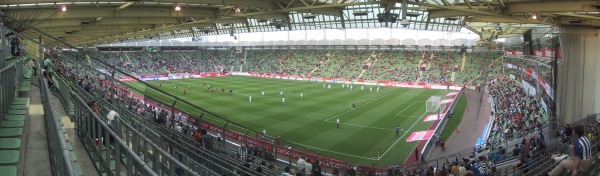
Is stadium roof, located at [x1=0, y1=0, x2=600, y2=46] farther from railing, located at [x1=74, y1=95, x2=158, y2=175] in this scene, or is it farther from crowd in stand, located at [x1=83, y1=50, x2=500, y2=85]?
crowd in stand, located at [x1=83, y1=50, x2=500, y2=85]

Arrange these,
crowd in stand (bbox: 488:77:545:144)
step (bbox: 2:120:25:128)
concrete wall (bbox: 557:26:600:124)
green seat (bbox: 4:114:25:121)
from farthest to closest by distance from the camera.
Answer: crowd in stand (bbox: 488:77:545:144), concrete wall (bbox: 557:26:600:124), green seat (bbox: 4:114:25:121), step (bbox: 2:120:25:128)

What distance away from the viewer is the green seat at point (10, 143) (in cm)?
433

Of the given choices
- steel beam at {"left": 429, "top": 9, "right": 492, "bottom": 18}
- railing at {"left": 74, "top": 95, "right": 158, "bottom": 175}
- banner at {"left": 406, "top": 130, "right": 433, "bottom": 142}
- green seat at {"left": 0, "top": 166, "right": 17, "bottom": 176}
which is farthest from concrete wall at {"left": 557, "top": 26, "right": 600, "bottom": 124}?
green seat at {"left": 0, "top": 166, "right": 17, "bottom": 176}

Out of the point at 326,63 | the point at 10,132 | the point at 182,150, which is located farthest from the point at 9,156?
the point at 326,63

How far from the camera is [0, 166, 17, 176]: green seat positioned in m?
3.48

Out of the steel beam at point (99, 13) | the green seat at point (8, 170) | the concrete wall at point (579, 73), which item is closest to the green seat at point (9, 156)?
the green seat at point (8, 170)

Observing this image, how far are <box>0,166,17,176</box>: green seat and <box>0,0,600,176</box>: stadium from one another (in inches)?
1.5

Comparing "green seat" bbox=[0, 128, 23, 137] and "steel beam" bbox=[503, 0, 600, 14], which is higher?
"steel beam" bbox=[503, 0, 600, 14]

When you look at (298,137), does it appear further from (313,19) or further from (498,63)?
(498,63)

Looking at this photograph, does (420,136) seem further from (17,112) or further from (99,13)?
(17,112)

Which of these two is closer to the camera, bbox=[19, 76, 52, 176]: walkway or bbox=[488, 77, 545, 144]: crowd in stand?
bbox=[19, 76, 52, 176]: walkway

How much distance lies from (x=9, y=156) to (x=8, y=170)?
1.63 ft

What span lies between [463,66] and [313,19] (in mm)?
39408

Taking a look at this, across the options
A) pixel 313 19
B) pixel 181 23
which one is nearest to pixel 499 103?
pixel 313 19
